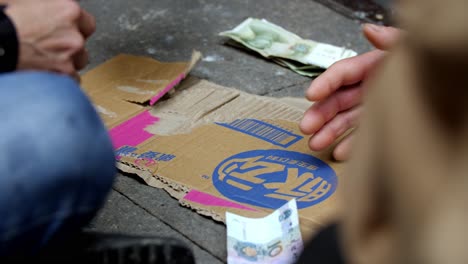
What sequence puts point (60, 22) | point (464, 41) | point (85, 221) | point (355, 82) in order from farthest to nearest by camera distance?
point (355, 82)
point (60, 22)
point (85, 221)
point (464, 41)

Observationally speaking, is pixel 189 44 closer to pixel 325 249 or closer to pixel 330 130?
pixel 330 130

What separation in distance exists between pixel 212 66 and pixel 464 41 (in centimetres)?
150

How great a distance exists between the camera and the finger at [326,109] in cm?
138

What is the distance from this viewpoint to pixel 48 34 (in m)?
0.96

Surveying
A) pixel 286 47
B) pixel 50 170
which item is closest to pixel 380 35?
pixel 286 47

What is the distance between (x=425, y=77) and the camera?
19.7 inches

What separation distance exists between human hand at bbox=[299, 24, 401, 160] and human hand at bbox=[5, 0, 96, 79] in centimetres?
53

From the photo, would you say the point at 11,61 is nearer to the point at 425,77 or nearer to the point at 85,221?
the point at 85,221

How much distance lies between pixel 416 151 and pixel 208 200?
879 mm

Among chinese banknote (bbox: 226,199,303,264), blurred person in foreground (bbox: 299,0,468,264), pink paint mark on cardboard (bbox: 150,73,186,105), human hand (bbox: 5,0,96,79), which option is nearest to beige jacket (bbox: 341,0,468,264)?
blurred person in foreground (bbox: 299,0,468,264)

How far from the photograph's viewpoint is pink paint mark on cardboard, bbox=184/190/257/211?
1.33 m

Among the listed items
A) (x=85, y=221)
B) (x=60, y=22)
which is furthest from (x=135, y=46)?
(x=85, y=221)

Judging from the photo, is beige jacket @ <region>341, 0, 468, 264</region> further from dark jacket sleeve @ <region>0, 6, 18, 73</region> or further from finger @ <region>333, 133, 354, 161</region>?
finger @ <region>333, 133, 354, 161</region>

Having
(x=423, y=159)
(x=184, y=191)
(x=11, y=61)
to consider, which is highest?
(x=423, y=159)
